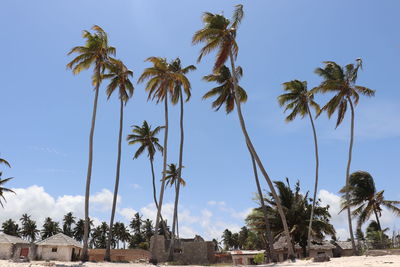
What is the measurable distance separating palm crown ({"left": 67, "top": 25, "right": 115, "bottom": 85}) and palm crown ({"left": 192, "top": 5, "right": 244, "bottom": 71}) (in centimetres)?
671

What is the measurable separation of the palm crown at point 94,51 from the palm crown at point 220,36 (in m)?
6.71

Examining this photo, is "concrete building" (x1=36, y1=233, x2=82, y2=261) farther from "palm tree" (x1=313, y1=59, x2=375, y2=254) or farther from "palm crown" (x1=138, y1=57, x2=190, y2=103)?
"palm tree" (x1=313, y1=59, x2=375, y2=254)

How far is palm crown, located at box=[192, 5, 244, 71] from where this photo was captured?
21.3 metres

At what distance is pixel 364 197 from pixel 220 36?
70.5 ft

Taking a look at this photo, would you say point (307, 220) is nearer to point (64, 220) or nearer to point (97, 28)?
point (97, 28)

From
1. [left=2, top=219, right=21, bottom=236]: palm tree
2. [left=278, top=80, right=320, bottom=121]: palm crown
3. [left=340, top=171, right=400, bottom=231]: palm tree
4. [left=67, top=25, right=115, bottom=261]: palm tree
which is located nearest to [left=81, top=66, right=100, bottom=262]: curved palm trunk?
[left=67, top=25, right=115, bottom=261]: palm tree

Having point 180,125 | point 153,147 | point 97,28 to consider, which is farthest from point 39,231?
point 97,28

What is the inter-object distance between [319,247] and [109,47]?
89.3 feet

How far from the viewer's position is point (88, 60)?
23141 millimetres

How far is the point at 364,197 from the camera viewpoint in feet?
104

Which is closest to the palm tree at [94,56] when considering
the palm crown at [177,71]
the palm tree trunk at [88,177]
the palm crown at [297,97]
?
the palm tree trunk at [88,177]

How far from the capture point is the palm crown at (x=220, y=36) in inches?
838

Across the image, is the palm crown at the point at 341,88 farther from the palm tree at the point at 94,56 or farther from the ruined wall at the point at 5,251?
the ruined wall at the point at 5,251

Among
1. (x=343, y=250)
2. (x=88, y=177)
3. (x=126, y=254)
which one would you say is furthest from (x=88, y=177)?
(x=343, y=250)
